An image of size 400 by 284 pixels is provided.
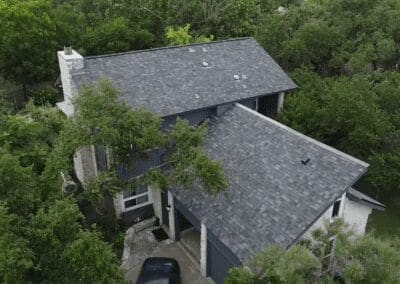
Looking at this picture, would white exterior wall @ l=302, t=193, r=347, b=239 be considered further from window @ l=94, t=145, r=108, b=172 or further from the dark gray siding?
window @ l=94, t=145, r=108, b=172

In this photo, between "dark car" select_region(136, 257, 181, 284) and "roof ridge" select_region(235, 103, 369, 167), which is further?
"dark car" select_region(136, 257, 181, 284)

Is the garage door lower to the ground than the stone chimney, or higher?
lower

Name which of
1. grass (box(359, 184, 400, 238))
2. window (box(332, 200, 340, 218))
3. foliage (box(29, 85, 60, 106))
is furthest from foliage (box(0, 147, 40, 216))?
foliage (box(29, 85, 60, 106))

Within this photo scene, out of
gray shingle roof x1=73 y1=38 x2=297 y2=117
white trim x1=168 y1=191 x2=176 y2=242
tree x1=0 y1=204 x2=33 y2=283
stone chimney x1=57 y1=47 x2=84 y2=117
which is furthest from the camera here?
gray shingle roof x1=73 y1=38 x2=297 y2=117

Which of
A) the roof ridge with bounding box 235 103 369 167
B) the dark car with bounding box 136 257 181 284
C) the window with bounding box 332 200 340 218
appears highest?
the roof ridge with bounding box 235 103 369 167

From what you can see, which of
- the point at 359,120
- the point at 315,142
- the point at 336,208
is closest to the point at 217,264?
the point at 336,208

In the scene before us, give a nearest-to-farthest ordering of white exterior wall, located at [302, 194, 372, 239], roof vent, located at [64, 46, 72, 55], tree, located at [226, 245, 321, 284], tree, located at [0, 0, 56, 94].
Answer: tree, located at [226, 245, 321, 284] → white exterior wall, located at [302, 194, 372, 239] → roof vent, located at [64, 46, 72, 55] → tree, located at [0, 0, 56, 94]

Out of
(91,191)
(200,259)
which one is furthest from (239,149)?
(91,191)

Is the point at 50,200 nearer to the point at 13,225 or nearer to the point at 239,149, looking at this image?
the point at 13,225

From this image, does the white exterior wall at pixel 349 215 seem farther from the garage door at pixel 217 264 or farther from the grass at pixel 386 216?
the grass at pixel 386 216
